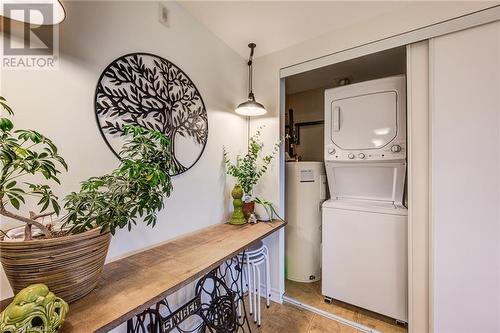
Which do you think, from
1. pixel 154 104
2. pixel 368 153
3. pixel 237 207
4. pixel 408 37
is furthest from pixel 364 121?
pixel 154 104

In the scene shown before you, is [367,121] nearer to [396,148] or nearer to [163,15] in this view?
[396,148]

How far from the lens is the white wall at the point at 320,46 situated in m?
1.47

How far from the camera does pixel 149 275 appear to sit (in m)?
1.02

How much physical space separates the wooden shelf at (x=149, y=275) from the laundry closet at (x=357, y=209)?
0.90 m

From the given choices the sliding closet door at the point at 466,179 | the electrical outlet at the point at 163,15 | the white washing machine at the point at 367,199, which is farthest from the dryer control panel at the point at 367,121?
the electrical outlet at the point at 163,15

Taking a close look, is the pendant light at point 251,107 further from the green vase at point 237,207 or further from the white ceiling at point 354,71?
the white ceiling at point 354,71

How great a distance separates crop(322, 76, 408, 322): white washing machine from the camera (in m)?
1.76

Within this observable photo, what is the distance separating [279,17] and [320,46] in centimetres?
47

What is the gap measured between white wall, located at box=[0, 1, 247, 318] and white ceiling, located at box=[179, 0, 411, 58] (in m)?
0.14

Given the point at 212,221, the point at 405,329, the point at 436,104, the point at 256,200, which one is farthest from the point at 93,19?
the point at 405,329

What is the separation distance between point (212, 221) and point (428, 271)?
66.4 inches

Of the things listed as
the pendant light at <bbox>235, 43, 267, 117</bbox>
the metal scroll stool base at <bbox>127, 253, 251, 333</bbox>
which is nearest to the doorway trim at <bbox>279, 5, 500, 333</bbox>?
the pendant light at <bbox>235, 43, 267, 117</bbox>

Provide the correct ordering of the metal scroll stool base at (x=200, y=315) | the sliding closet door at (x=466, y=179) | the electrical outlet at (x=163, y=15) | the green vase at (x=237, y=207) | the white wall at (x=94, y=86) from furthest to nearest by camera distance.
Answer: the green vase at (x=237, y=207)
the electrical outlet at (x=163, y=15)
the sliding closet door at (x=466, y=179)
the metal scroll stool base at (x=200, y=315)
the white wall at (x=94, y=86)

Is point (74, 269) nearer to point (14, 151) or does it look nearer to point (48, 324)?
point (48, 324)
